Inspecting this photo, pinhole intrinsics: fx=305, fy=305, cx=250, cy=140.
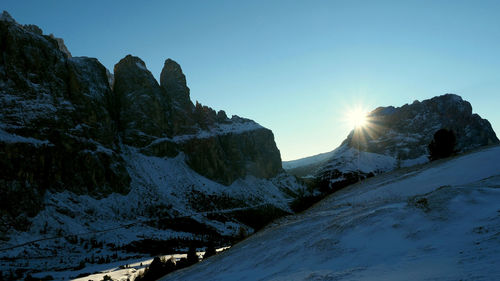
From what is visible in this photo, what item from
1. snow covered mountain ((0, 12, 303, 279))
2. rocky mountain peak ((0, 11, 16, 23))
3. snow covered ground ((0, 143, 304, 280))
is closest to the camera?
snow covered ground ((0, 143, 304, 280))

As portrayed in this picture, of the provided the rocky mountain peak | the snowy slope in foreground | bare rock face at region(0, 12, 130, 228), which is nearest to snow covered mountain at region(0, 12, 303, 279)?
bare rock face at region(0, 12, 130, 228)

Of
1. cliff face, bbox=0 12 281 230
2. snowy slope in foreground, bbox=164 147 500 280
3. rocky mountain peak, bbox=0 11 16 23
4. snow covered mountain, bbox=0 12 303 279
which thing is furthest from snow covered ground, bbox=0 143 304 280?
snowy slope in foreground, bbox=164 147 500 280

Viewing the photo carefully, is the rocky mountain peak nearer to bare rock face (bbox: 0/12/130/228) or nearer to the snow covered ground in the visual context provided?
bare rock face (bbox: 0/12/130/228)

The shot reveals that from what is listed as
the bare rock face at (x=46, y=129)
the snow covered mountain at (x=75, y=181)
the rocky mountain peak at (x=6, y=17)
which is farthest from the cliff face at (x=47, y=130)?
the rocky mountain peak at (x=6, y=17)

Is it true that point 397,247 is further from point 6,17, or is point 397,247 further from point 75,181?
point 6,17

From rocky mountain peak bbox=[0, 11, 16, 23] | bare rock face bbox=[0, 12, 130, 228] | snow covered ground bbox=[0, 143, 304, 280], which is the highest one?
rocky mountain peak bbox=[0, 11, 16, 23]

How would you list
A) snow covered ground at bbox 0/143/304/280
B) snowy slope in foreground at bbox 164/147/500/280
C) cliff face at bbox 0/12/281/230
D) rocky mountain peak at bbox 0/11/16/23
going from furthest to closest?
rocky mountain peak at bbox 0/11/16/23 < cliff face at bbox 0/12/281/230 < snow covered ground at bbox 0/143/304/280 < snowy slope in foreground at bbox 164/147/500/280

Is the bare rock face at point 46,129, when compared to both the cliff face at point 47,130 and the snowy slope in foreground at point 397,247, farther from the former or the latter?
the snowy slope in foreground at point 397,247

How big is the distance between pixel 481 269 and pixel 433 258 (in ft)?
8.00

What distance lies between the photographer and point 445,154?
5588cm

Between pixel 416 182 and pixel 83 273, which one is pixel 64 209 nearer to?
pixel 83 273

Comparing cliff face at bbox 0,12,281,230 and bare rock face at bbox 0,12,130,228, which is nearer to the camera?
cliff face at bbox 0,12,281,230

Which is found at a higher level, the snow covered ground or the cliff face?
the cliff face

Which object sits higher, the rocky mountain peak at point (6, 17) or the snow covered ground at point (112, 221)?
the rocky mountain peak at point (6, 17)
